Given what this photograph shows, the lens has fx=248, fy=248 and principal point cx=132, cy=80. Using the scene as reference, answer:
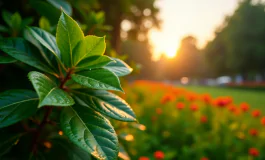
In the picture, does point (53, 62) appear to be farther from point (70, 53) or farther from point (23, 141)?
point (23, 141)

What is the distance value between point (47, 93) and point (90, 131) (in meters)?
0.15

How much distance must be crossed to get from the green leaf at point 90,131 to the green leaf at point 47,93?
79 mm

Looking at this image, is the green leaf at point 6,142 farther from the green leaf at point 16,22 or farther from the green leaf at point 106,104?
the green leaf at point 16,22

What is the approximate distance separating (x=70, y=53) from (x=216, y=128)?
333 cm

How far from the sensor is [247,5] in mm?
30078

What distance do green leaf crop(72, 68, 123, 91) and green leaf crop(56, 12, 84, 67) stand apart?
63 mm

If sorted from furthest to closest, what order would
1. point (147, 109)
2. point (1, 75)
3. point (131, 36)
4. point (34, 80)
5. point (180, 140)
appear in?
point (131, 36) < point (147, 109) < point (180, 140) < point (1, 75) < point (34, 80)

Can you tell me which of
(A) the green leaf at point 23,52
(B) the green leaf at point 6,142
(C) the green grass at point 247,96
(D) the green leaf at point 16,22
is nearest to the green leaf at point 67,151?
(B) the green leaf at point 6,142

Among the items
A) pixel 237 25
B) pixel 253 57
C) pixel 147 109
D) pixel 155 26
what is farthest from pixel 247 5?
pixel 147 109

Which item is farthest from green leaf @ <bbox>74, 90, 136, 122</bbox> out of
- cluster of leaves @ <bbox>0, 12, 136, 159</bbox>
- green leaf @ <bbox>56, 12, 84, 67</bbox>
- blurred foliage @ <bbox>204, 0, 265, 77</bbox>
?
blurred foliage @ <bbox>204, 0, 265, 77</bbox>

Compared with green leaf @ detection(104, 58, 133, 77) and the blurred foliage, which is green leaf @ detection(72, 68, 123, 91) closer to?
green leaf @ detection(104, 58, 133, 77)

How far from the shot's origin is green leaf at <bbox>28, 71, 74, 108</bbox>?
50 cm

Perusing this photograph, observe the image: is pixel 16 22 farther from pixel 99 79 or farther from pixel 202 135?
pixel 202 135

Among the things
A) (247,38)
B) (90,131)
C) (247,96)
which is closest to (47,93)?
(90,131)
